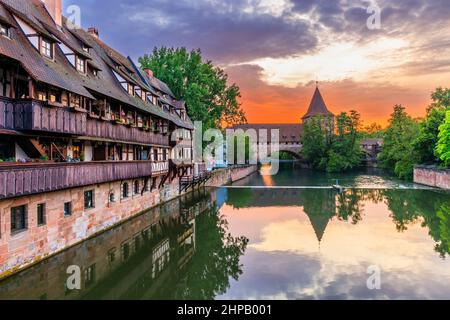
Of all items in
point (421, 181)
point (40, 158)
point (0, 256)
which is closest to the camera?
point (0, 256)

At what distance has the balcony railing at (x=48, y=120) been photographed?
11516mm

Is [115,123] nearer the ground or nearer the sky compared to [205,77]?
nearer the ground

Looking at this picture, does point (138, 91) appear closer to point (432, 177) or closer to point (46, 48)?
point (46, 48)

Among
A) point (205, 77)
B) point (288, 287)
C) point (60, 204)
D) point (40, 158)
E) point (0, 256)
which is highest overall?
point (205, 77)

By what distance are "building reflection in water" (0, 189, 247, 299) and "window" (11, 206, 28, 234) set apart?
152 centimetres

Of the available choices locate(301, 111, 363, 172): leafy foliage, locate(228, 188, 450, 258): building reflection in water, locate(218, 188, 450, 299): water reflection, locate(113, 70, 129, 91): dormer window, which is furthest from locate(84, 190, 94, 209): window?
locate(301, 111, 363, 172): leafy foliage

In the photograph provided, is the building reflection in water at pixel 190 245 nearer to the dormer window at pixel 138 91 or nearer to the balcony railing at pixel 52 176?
the balcony railing at pixel 52 176

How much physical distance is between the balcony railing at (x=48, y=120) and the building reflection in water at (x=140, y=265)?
5081mm

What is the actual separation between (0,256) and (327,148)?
227 feet

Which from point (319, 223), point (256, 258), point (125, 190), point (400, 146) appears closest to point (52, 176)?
point (125, 190)
